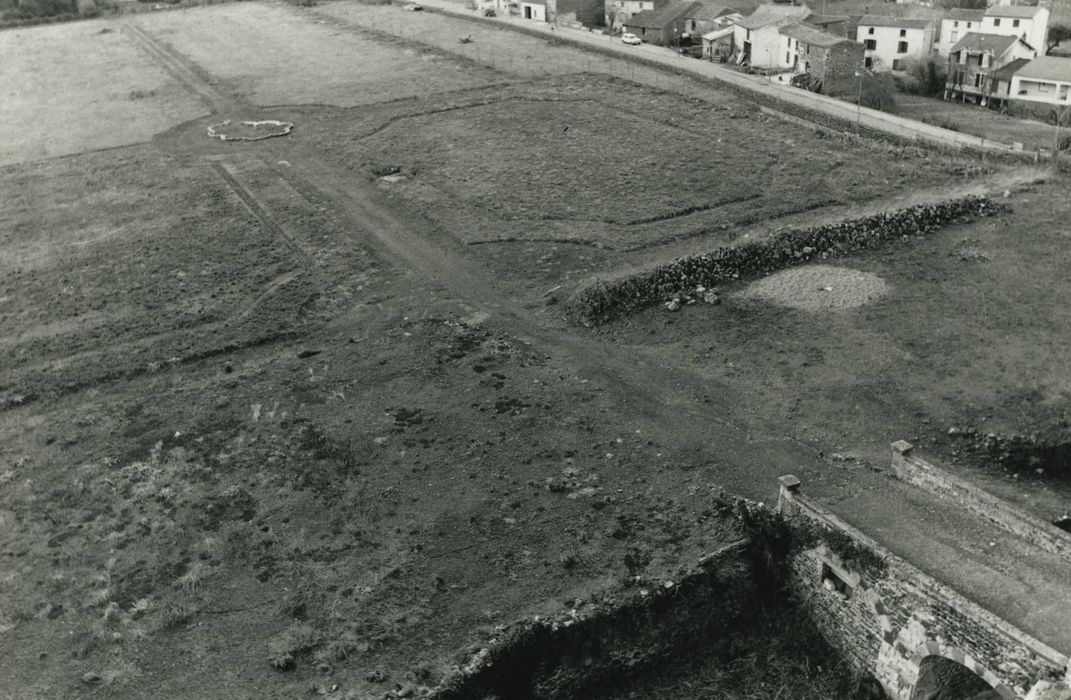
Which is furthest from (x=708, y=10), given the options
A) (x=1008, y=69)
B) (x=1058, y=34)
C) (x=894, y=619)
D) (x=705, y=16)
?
(x=894, y=619)

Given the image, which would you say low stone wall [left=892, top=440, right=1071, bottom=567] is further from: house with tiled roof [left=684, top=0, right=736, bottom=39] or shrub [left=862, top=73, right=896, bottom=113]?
house with tiled roof [left=684, top=0, right=736, bottom=39]

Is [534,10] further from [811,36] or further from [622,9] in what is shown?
[811,36]

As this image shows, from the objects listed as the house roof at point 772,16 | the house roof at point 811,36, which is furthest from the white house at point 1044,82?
the house roof at point 772,16

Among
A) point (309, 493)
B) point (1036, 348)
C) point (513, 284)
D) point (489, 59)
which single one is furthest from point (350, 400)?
point (489, 59)

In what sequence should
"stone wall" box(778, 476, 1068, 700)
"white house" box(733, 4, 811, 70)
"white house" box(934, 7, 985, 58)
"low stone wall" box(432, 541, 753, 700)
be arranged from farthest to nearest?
"white house" box(934, 7, 985, 58) → "white house" box(733, 4, 811, 70) → "low stone wall" box(432, 541, 753, 700) → "stone wall" box(778, 476, 1068, 700)

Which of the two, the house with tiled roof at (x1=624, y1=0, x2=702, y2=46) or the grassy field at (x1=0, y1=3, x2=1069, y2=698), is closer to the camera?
the grassy field at (x1=0, y1=3, x2=1069, y2=698)

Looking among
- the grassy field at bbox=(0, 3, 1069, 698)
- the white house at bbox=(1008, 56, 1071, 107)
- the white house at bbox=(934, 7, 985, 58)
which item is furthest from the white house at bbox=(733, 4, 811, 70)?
the grassy field at bbox=(0, 3, 1069, 698)
